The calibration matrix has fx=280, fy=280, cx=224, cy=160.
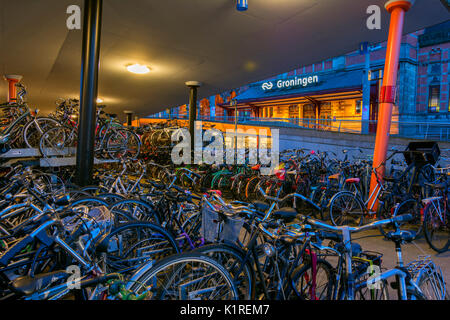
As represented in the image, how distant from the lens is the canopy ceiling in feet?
16.9

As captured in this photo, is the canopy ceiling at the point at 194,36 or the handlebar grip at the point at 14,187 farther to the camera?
the canopy ceiling at the point at 194,36

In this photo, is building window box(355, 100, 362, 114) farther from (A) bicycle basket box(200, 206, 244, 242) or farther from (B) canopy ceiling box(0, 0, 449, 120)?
(A) bicycle basket box(200, 206, 244, 242)

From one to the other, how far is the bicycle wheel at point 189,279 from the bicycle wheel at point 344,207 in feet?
9.66

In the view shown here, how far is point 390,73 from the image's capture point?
16.0 ft

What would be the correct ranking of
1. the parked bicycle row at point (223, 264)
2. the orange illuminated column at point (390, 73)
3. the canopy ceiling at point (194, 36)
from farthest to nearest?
the canopy ceiling at point (194, 36)
the orange illuminated column at point (390, 73)
the parked bicycle row at point (223, 264)

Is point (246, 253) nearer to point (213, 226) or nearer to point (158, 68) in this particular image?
point (213, 226)

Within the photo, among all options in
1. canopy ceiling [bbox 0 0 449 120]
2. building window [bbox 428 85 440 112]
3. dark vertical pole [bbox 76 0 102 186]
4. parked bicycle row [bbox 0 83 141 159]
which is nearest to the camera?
dark vertical pole [bbox 76 0 102 186]

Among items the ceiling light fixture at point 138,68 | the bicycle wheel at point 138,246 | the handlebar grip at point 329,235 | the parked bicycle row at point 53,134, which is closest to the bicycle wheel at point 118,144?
the parked bicycle row at point 53,134

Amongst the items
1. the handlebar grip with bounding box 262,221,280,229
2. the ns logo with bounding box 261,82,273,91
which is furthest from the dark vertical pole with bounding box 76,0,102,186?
the ns logo with bounding box 261,82,273,91

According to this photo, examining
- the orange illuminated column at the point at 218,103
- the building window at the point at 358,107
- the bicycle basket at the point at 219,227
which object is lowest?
the bicycle basket at the point at 219,227

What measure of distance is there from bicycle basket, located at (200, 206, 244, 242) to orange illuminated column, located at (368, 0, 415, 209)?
12.2 feet

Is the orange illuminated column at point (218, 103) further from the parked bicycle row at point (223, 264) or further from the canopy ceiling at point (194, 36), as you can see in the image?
the parked bicycle row at point (223, 264)

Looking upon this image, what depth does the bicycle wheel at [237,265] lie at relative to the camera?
1.91m

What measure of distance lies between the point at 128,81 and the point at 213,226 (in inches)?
392
